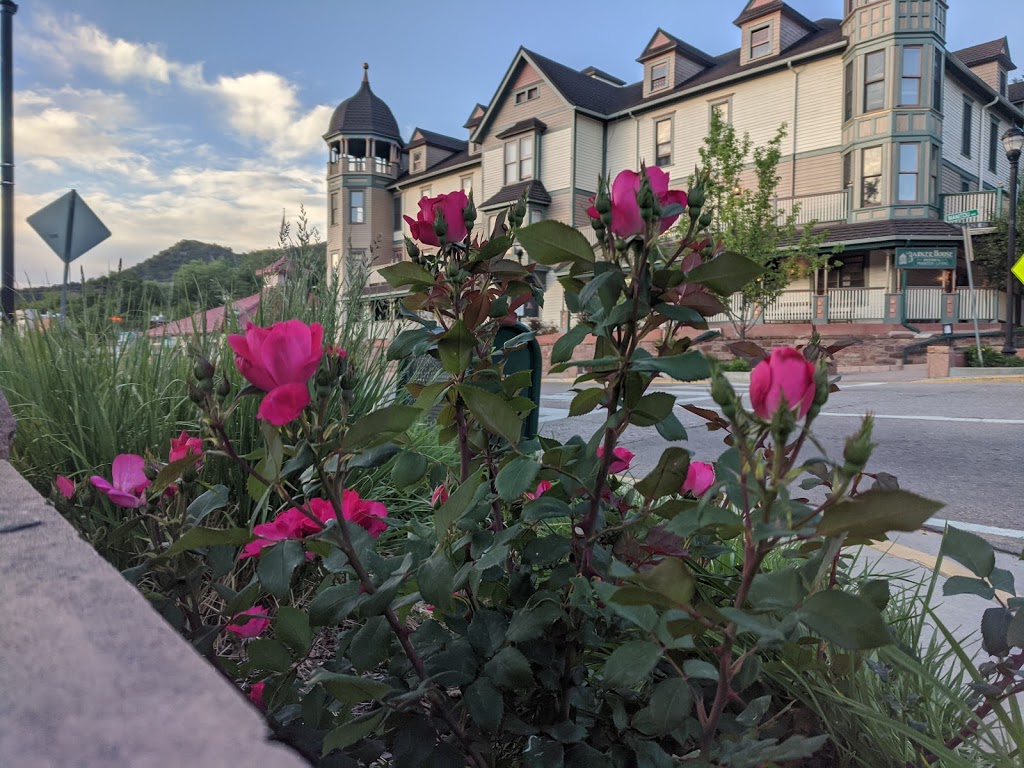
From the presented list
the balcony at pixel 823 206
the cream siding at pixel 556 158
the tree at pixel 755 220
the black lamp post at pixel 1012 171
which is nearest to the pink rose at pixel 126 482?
the black lamp post at pixel 1012 171

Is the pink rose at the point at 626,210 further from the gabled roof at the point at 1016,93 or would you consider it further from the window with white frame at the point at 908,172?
the gabled roof at the point at 1016,93

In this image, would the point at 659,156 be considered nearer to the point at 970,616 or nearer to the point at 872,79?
the point at 872,79

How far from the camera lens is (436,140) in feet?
109

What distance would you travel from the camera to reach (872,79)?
2033 centimetres

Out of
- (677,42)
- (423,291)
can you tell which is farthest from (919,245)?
(423,291)

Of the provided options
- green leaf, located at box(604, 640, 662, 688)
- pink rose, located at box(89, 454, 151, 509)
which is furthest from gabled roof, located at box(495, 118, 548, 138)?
green leaf, located at box(604, 640, 662, 688)

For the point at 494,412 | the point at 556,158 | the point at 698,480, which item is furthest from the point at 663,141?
the point at 494,412

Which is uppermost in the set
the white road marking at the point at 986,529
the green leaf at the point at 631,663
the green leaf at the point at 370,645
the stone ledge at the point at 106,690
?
the stone ledge at the point at 106,690

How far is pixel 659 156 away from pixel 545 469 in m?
25.5

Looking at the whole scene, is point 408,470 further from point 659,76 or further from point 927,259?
point 659,76

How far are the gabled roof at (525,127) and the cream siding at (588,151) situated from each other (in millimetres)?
1476

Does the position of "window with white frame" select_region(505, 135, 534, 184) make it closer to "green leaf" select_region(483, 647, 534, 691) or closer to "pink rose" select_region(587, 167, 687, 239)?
"pink rose" select_region(587, 167, 687, 239)

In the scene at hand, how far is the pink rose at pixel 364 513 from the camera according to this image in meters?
1.26

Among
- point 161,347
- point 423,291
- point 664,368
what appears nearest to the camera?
point 664,368
